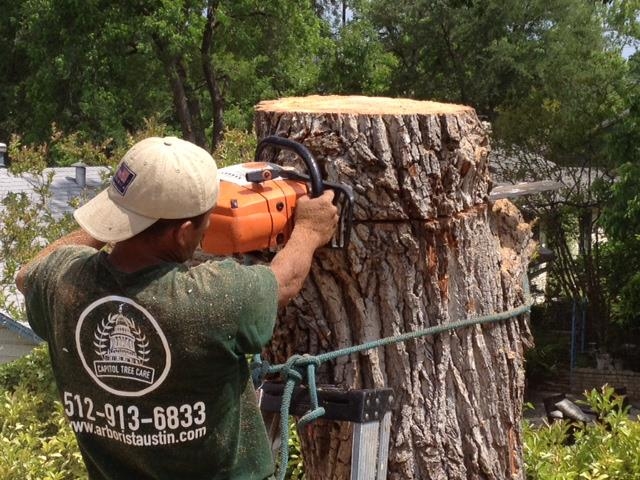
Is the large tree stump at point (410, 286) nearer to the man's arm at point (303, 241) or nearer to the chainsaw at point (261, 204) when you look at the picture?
the chainsaw at point (261, 204)

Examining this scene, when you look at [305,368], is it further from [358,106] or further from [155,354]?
[358,106]

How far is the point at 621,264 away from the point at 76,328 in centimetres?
1661

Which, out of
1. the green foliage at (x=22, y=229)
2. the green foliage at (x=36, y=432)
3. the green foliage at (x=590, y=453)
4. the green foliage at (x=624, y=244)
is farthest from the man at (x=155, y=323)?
the green foliage at (x=624, y=244)

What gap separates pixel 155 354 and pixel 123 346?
0.25 ft

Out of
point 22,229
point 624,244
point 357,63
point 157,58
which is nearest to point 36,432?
point 22,229

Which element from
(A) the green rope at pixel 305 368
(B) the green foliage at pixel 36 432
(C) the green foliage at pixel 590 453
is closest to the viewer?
(A) the green rope at pixel 305 368

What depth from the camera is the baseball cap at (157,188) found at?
7.02ft

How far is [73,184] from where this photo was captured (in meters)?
16.3

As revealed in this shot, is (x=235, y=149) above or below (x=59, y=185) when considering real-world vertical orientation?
above

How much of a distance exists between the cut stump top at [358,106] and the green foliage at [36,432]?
2162 mm

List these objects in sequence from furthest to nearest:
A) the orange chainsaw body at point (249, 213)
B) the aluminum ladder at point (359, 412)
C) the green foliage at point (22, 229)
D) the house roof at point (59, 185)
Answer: the house roof at point (59, 185)
the green foliage at point (22, 229)
the aluminum ladder at point (359, 412)
the orange chainsaw body at point (249, 213)

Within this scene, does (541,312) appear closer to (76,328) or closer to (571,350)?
(571,350)

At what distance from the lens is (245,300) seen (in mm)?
2201

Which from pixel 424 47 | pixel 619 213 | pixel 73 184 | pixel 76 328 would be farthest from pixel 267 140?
pixel 424 47
